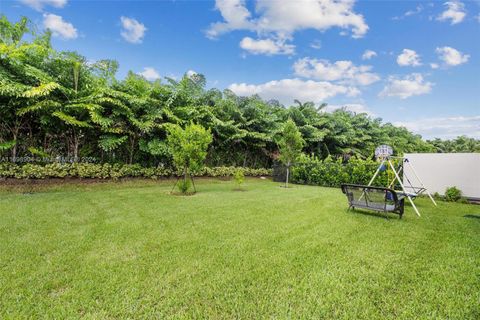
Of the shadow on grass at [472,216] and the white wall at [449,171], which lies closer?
the shadow on grass at [472,216]

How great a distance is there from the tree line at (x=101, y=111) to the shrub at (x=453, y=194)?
10.3 metres

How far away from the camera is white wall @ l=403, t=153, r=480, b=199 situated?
8.90 meters

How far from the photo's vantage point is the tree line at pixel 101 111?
366 inches

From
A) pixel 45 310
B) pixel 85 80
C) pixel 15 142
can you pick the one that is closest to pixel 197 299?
pixel 45 310

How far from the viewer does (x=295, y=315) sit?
214cm

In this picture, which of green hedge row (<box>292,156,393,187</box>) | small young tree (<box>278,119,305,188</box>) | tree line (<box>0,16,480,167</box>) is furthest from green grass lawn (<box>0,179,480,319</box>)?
small young tree (<box>278,119,305,188</box>)

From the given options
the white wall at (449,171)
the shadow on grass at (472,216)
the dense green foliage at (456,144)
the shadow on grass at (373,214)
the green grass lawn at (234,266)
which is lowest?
the green grass lawn at (234,266)

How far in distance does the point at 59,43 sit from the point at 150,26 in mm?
4181

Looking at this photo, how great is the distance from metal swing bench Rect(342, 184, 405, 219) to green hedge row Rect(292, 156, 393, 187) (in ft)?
16.1

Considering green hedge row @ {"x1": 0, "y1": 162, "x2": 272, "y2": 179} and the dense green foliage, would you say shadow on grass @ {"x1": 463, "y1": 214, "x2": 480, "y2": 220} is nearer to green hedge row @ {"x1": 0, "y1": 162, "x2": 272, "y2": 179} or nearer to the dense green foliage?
green hedge row @ {"x1": 0, "y1": 162, "x2": 272, "y2": 179}

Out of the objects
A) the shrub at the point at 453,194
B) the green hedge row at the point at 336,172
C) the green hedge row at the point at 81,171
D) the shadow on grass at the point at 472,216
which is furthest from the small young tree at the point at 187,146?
the shrub at the point at 453,194

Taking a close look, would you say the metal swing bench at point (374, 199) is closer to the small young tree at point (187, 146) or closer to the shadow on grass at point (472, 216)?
the shadow on grass at point (472, 216)

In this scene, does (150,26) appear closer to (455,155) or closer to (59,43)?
(59,43)

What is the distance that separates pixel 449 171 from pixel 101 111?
14.9 metres
